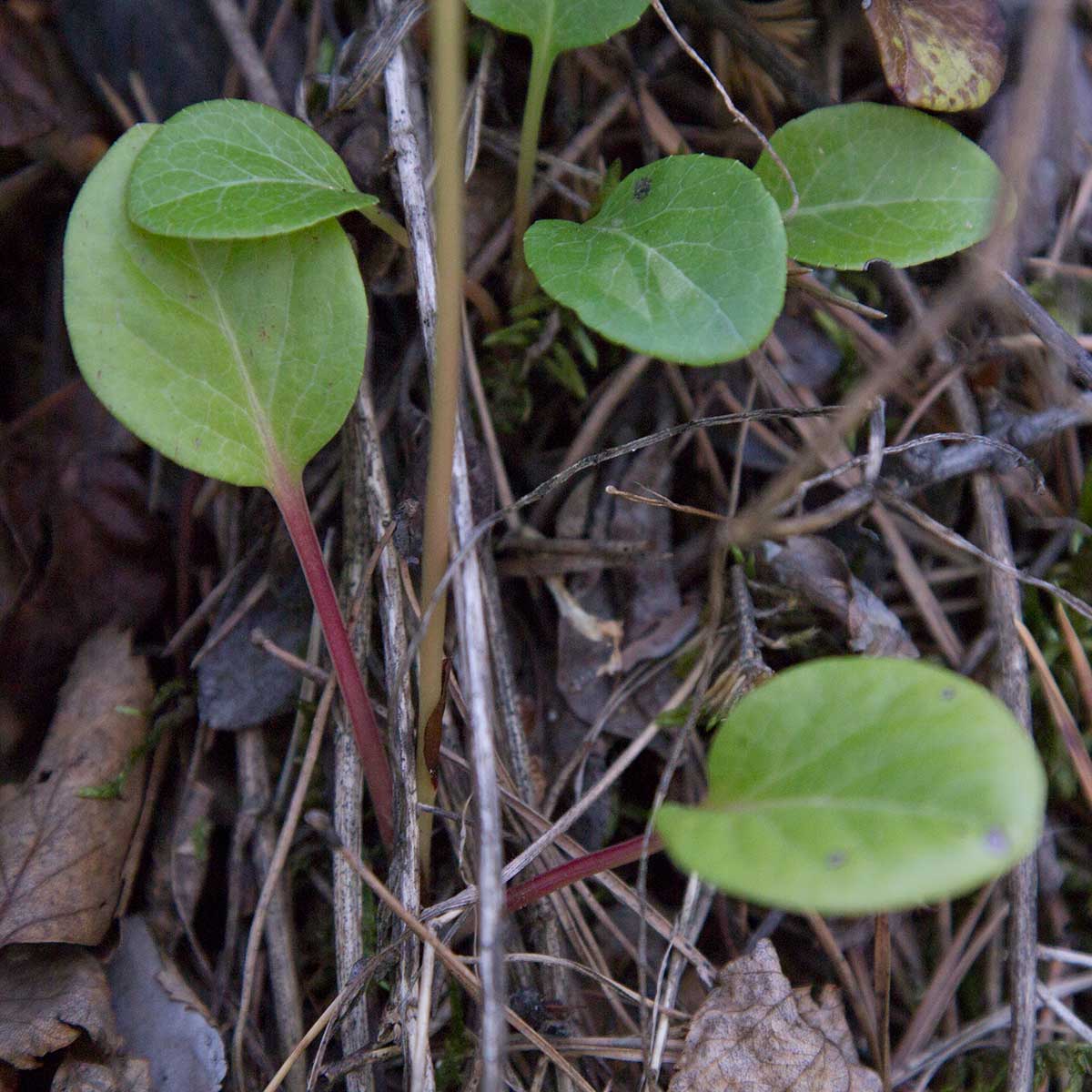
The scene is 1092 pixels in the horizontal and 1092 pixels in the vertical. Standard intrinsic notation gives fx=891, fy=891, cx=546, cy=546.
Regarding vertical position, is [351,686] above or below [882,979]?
above

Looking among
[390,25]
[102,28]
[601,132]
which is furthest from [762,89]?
[102,28]

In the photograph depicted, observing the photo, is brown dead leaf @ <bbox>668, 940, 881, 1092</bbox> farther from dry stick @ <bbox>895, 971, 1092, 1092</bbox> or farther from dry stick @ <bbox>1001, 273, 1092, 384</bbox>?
dry stick @ <bbox>1001, 273, 1092, 384</bbox>

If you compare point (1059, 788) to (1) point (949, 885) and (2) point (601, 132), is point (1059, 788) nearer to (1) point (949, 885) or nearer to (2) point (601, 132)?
(1) point (949, 885)

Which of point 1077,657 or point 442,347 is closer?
point 442,347

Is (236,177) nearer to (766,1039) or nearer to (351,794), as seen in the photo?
→ (351,794)

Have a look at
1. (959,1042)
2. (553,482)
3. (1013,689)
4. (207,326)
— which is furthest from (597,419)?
(959,1042)

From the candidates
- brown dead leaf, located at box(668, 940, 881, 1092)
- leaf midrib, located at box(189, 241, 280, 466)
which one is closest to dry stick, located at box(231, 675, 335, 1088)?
leaf midrib, located at box(189, 241, 280, 466)
